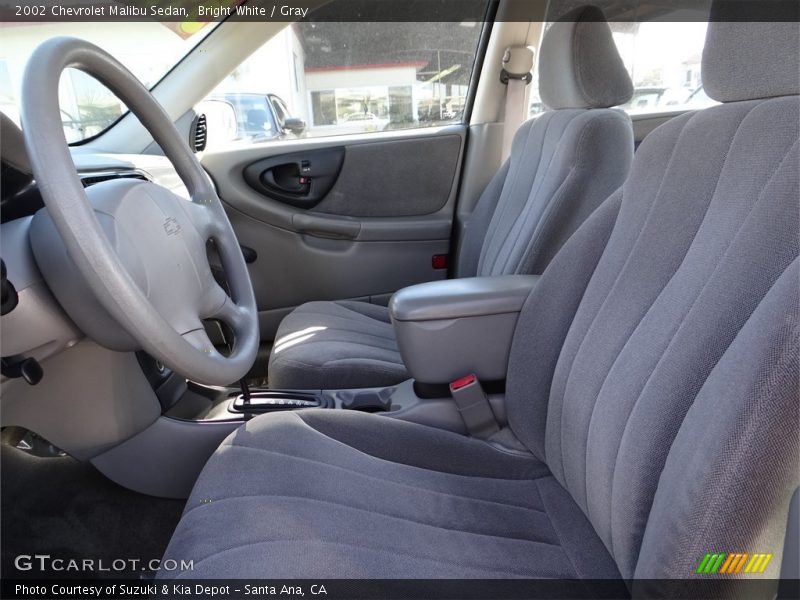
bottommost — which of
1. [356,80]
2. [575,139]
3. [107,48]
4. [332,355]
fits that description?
[332,355]

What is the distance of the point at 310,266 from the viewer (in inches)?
86.9

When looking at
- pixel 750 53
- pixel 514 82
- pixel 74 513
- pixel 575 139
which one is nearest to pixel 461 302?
pixel 575 139

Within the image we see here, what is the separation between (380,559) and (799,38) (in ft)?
2.49

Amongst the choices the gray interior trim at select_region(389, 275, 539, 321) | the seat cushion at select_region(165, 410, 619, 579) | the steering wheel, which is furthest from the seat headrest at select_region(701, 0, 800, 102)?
the steering wheel

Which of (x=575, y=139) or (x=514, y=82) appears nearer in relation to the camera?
(x=575, y=139)

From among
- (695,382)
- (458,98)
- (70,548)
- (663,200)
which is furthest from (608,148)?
(70,548)

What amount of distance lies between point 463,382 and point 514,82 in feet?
4.28

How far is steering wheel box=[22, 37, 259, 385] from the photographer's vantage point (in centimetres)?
72

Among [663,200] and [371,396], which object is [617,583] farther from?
[371,396]

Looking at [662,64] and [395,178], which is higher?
[662,64]

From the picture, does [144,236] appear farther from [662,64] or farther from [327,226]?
[662,64]

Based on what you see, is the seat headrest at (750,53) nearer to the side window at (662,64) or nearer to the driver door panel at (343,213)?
the side window at (662,64)

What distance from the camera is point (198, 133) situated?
1.96m

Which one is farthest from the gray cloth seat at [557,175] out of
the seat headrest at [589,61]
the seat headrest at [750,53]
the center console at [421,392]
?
the seat headrest at [750,53]
